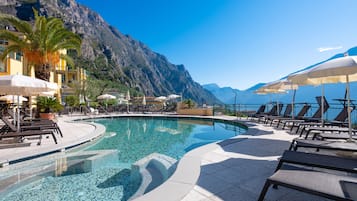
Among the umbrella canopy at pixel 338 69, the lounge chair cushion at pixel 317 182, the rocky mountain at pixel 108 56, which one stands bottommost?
A: the lounge chair cushion at pixel 317 182

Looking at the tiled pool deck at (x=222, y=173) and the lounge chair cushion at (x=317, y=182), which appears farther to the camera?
the tiled pool deck at (x=222, y=173)

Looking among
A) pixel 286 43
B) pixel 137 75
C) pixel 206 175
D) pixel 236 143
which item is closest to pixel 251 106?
pixel 286 43

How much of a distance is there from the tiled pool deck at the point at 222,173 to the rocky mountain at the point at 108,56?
37778mm

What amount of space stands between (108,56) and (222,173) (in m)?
72.6

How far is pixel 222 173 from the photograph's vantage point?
3057mm

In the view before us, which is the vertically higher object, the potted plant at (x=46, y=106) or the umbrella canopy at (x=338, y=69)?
the umbrella canopy at (x=338, y=69)

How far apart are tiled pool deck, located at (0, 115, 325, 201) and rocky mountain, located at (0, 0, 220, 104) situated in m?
37.8

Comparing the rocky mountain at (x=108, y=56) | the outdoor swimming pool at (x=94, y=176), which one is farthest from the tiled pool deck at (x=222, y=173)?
the rocky mountain at (x=108, y=56)

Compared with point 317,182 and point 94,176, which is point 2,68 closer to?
point 94,176

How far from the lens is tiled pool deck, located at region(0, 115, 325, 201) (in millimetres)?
2332

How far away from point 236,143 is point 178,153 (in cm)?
164

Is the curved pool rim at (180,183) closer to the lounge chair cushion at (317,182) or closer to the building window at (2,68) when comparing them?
the lounge chair cushion at (317,182)

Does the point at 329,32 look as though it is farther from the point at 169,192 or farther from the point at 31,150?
the point at 31,150

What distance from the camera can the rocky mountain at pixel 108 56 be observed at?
2253 inches
